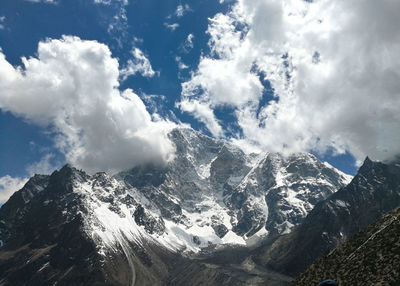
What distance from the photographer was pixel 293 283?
92.4 metres

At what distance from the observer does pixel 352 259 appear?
3494 inches

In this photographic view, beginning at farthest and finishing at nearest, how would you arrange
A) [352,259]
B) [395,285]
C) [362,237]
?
[362,237], [352,259], [395,285]

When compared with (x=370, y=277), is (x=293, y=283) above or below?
above

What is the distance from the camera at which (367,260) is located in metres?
83.1

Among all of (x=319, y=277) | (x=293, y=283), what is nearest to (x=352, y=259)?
(x=319, y=277)

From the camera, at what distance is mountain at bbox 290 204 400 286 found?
248ft

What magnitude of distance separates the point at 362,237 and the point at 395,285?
92.9ft

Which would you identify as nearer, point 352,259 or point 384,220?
point 352,259

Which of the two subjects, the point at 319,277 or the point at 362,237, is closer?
the point at 319,277

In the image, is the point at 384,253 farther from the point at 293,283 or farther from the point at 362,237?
the point at 293,283

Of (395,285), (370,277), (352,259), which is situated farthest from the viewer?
(352,259)

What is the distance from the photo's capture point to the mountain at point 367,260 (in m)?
75.6

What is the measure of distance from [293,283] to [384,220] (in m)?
28.0

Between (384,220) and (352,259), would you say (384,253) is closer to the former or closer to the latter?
(352,259)
